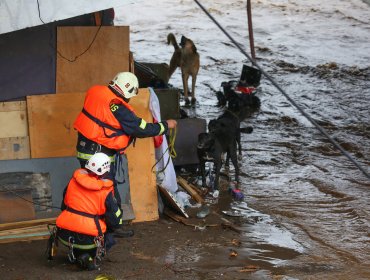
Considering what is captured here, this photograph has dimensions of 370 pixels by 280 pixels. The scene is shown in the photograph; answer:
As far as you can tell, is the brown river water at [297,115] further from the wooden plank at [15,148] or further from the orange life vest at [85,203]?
the wooden plank at [15,148]

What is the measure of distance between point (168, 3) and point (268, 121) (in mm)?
13349

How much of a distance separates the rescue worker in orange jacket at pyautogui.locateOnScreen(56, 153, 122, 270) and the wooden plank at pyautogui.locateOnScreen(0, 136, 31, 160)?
6.08 feet

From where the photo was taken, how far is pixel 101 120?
803 centimetres

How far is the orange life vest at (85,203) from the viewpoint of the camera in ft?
24.0

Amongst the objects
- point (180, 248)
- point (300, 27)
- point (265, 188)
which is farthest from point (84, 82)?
point (300, 27)

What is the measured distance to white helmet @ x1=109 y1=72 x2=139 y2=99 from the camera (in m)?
8.02

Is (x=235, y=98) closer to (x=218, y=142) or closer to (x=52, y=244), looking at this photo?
(x=218, y=142)

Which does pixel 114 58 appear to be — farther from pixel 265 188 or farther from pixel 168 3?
pixel 168 3

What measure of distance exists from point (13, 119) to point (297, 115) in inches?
312

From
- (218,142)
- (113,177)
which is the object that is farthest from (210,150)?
(113,177)

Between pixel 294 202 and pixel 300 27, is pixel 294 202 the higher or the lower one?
the lower one

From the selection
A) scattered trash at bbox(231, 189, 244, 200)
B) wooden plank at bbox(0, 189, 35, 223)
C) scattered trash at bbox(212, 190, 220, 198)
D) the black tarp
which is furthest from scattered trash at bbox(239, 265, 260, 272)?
the black tarp

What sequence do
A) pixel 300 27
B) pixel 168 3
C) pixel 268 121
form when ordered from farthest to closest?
pixel 168 3 → pixel 300 27 → pixel 268 121

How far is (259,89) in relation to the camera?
57.6 feet
